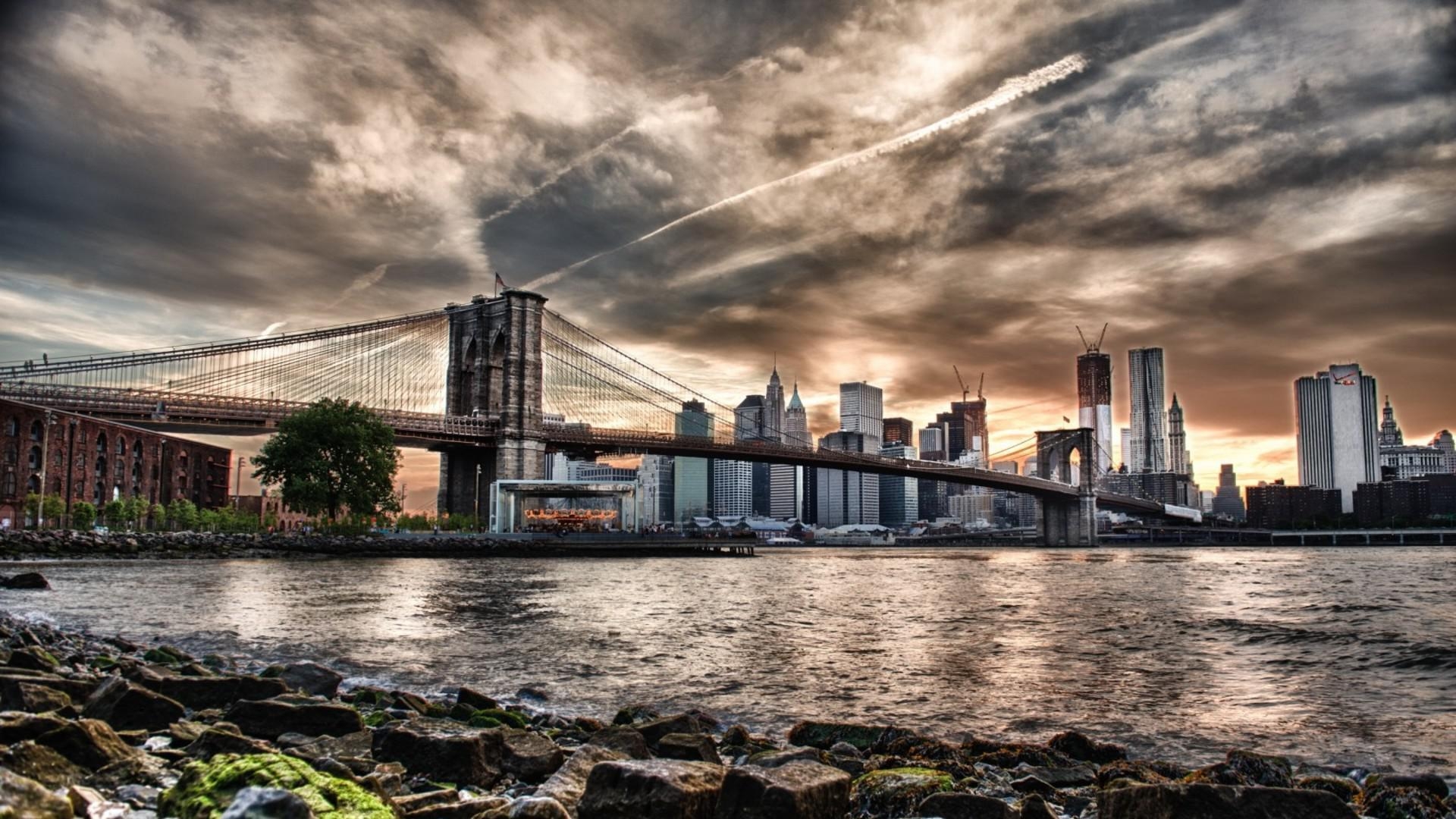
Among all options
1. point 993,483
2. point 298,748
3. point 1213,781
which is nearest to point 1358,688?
point 1213,781

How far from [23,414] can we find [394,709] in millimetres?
65107

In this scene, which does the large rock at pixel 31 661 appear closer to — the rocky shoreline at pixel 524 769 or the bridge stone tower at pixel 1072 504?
the rocky shoreline at pixel 524 769

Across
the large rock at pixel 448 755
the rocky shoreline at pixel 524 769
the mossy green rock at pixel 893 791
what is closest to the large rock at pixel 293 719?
the rocky shoreline at pixel 524 769

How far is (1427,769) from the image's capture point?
335 inches

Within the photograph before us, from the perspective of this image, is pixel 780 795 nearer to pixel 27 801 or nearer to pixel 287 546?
pixel 27 801

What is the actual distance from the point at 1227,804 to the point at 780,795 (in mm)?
2600

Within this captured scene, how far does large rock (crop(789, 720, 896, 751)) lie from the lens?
8617 millimetres

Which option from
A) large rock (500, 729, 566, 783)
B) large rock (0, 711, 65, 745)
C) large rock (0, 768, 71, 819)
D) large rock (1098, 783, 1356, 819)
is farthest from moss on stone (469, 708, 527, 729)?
large rock (1098, 783, 1356, 819)

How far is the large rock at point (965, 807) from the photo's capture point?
5496 millimetres

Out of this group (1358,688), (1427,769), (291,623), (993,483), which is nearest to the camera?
(1427,769)

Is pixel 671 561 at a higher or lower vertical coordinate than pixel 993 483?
lower

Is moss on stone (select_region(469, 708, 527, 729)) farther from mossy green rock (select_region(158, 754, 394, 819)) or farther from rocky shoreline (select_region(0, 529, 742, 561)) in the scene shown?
rocky shoreline (select_region(0, 529, 742, 561))

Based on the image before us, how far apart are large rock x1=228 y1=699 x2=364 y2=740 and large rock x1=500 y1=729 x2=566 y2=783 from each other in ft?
4.66

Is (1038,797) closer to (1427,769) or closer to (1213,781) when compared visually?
(1213,781)
